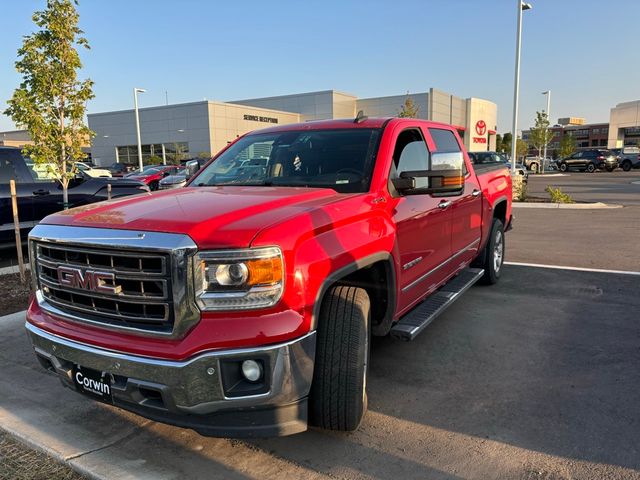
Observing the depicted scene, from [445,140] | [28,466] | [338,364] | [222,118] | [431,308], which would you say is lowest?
[28,466]

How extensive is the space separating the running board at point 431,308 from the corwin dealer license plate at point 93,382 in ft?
6.04

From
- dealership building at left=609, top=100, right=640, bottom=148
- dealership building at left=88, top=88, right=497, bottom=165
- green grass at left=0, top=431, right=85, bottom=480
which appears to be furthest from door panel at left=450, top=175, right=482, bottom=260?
dealership building at left=609, top=100, right=640, bottom=148

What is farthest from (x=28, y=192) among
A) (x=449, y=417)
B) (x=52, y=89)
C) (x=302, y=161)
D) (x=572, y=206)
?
(x=572, y=206)

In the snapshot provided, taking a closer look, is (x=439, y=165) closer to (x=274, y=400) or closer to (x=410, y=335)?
(x=410, y=335)

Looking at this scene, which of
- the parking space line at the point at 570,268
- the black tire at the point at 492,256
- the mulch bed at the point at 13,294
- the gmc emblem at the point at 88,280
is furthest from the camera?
the parking space line at the point at 570,268

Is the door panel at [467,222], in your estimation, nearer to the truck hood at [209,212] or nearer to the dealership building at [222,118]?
the truck hood at [209,212]

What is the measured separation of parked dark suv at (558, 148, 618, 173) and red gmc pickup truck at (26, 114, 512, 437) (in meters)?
42.6

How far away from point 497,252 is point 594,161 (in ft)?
130

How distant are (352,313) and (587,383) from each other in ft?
6.84

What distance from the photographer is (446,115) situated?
5750 centimetres

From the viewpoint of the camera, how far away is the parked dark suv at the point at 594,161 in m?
39.9

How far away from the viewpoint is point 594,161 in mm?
40094

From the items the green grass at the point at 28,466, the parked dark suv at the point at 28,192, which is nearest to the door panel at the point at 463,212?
the green grass at the point at 28,466

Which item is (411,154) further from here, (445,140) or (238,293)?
(238,293)
